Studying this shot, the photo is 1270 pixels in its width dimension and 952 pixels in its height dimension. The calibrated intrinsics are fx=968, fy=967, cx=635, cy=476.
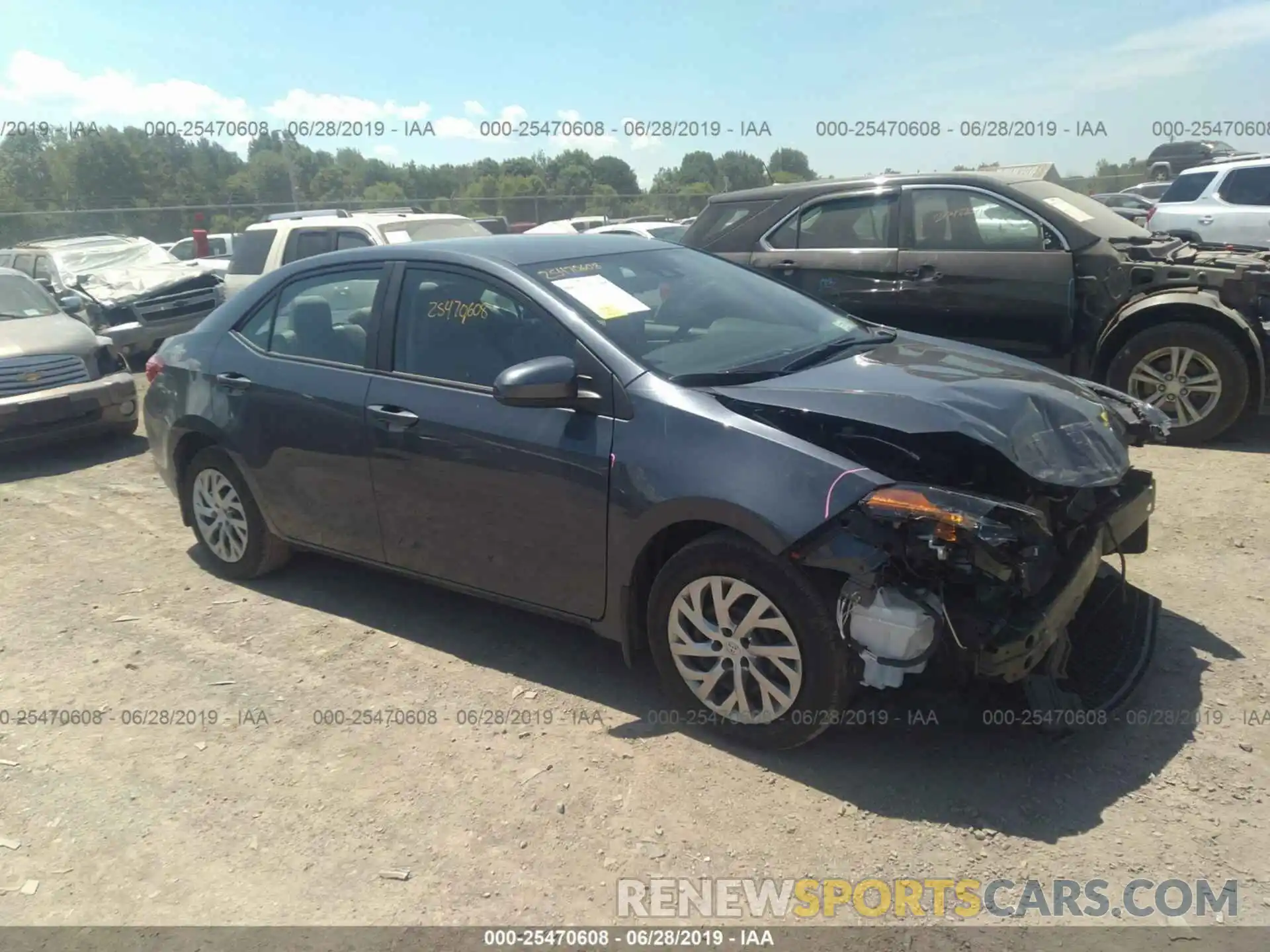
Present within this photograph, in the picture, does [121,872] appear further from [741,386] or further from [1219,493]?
[1219,493]

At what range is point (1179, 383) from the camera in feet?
21.4

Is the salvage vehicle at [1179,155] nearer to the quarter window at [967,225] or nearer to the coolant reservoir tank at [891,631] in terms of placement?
the quarter window at [967,225]

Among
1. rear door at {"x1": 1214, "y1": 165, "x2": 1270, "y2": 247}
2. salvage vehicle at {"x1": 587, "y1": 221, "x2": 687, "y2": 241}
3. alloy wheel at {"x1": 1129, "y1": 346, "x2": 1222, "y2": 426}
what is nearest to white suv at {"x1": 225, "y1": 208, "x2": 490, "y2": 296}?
salvage vehicle at {"x1": 587, "y1": 221, "x2": 687, "y2": 241}

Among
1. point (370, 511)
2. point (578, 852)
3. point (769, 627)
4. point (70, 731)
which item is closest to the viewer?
point (578, 852)

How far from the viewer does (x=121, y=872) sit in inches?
117

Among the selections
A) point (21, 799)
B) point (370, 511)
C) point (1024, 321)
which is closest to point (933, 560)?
point (370, 511)

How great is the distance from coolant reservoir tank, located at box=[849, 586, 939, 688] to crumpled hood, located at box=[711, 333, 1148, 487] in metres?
0.56

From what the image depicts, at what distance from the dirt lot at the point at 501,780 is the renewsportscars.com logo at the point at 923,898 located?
45mm

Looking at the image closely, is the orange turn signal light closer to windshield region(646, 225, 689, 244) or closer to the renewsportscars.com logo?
the renewsportscars.com logo

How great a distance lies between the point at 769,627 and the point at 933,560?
575 millimetres

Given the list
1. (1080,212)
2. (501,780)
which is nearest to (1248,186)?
(1080,212)

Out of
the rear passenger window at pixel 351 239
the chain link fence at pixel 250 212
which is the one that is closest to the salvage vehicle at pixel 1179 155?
the chain link fence at pixel 250 212

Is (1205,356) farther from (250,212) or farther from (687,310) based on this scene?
(250,212)

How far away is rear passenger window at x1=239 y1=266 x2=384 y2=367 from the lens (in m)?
4.34
